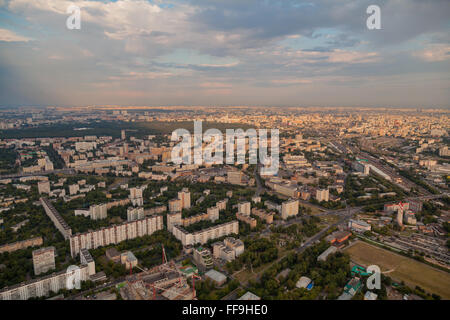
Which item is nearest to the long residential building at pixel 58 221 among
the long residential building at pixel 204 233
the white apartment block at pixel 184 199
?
the long residential building at pixel 204 233

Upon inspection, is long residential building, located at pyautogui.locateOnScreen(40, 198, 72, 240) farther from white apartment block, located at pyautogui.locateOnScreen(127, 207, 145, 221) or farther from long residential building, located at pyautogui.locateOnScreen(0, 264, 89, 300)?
long residential building, located at pyautogui.locateOnScreen(0, 264, 89, 300)

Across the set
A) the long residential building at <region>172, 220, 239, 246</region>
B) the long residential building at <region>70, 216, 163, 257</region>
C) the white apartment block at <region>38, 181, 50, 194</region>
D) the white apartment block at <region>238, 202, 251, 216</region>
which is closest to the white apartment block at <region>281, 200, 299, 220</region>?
the white apartment block at <region>238, 202, 251, 216</region>

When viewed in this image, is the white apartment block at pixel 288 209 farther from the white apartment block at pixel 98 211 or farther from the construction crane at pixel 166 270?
the white apartment block at pixel 98 211

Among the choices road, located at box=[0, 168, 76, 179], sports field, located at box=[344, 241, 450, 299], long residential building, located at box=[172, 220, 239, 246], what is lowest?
sports field, located at box=[344, 241, 450, 299]
